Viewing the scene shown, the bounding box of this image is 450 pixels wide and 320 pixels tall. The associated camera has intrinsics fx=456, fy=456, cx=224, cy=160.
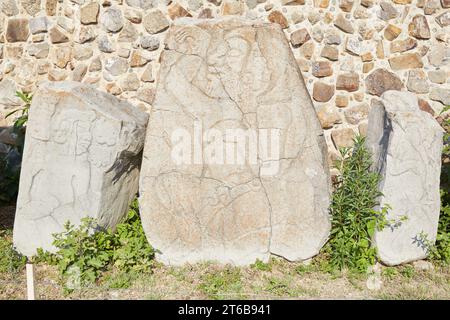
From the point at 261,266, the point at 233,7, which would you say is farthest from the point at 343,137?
the point at 261,266

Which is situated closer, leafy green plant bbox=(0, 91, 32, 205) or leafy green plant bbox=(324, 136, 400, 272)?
leafy green plant bbox=(324, 136, 400, 272)

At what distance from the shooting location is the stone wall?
165 inches

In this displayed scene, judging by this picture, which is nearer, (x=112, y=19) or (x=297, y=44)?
(x=297, y=44)

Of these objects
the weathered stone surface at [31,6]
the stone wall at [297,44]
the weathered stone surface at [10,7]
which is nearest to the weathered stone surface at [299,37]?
the stone wall at [297,44]

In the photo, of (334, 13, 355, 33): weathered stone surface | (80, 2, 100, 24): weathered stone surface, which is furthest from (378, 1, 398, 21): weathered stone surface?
(80, 2, 100, 24): weathered stone surface

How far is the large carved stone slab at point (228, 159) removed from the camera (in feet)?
10.1

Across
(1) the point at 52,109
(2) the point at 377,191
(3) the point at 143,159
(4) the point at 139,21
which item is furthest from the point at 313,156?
(4) the point at 139,21

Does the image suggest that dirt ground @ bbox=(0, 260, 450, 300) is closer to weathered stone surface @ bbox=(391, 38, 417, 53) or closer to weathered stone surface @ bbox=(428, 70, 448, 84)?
weathered stone surface @ bbox=(428, 70, 448, 84)

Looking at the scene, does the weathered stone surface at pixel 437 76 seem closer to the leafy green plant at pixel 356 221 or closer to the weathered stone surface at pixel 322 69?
the weathered stone surface at pixel 322 69

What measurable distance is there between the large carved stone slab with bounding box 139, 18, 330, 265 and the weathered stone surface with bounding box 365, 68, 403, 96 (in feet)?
4.75

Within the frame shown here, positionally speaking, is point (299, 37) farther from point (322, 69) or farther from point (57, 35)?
point (57, 35)

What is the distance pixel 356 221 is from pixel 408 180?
428 millimetres

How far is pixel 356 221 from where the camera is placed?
3047 mm

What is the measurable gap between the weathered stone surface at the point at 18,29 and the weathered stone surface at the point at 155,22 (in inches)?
48.4
